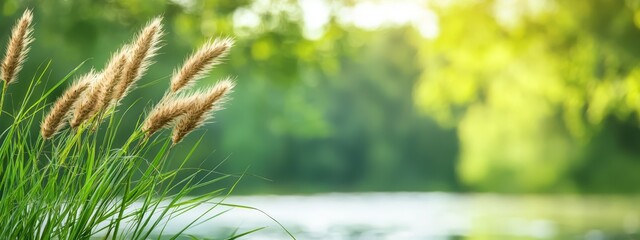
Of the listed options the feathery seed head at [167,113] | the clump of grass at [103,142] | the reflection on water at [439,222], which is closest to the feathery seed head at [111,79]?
the clump of grass at [103,142]

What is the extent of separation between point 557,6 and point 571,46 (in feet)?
3.60

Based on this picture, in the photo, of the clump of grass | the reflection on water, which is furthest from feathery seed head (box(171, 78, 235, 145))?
the reflection on water

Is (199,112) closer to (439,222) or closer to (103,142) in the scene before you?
(103,142)

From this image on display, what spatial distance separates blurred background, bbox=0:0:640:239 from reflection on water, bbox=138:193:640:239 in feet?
0.32

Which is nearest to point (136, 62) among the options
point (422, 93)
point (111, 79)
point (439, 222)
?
point (111, 79)

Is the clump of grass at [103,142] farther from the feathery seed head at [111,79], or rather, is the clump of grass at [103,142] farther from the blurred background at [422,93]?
the blurred background at [422,93]

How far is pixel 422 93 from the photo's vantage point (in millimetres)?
16938

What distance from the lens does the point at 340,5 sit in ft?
47.8

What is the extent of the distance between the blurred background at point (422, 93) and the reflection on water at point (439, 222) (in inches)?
3.9

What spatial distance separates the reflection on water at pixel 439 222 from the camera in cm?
1044

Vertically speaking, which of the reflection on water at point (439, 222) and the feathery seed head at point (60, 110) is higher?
the reflection on water at point (439, 222)

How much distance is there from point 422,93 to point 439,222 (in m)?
4.06

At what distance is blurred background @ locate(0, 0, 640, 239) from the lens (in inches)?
518

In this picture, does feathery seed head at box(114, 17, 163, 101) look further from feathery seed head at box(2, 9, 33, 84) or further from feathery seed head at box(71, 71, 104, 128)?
feathery seed head at box(2, 9, 33, 84)
